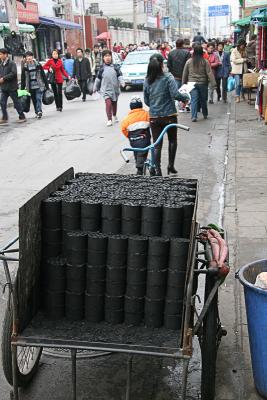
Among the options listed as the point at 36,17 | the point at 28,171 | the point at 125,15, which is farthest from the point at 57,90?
the point at 125,15

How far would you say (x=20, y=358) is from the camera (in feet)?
11.3

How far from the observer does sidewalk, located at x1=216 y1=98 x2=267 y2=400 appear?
3.43m

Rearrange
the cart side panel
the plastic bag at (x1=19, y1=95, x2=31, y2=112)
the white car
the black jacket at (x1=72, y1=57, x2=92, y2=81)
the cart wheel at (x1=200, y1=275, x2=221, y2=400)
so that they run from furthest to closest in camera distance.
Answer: the white car → the black jacket at (x1=72, y1=57, x2=92, y2=81) → the plastic bag at (x1=19, y1=95, x2=31, y2=112) → the cart wheel at (x1=200, y1=275, x2=221, y2=400) → the cart side panel

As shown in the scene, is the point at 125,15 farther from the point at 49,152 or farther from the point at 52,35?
the point at 49,152

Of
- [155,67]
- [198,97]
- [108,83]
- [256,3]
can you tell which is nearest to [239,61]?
[256,3]

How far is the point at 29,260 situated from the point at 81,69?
55.1 ft

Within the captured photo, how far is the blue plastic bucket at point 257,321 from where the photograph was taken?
2.94 metres

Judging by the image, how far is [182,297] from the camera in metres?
2.99

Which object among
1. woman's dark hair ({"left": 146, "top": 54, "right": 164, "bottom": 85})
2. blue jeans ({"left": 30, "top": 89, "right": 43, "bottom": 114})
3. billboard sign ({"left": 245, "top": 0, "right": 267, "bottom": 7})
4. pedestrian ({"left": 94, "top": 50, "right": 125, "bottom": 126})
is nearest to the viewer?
woman's dark hair ({"left": 146, "top": 54, "right": 164, "bottom": 85})

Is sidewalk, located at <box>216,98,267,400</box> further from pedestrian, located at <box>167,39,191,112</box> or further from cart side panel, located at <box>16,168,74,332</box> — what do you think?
pedestrian, located at <box>167,39,191,112</box>

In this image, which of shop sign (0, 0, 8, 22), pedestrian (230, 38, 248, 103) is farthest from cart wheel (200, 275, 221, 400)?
shop sign (0, 0, 8, 22)

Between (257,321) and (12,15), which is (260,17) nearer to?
(257,321)

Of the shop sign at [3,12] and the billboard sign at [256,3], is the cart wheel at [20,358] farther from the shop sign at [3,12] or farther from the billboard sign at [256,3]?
the shop sign at [3,12]

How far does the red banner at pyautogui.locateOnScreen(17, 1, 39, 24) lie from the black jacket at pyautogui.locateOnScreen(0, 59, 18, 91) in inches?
749
